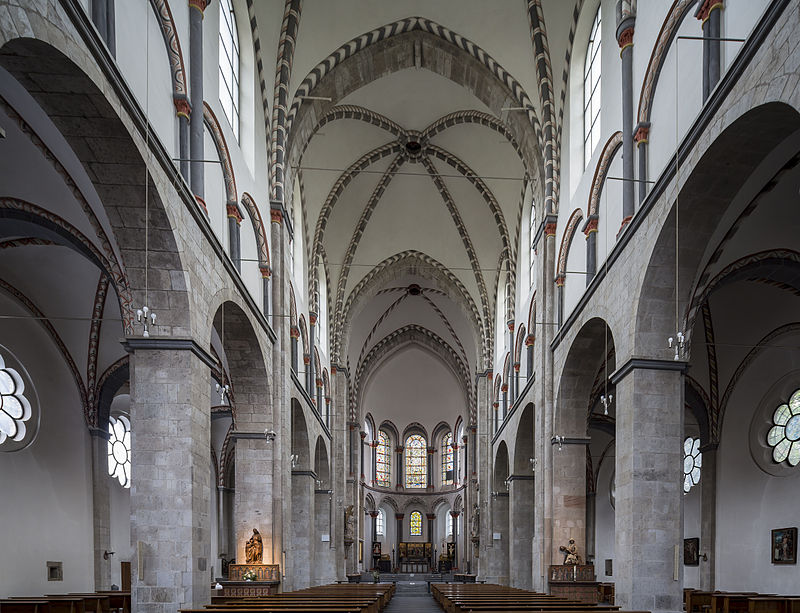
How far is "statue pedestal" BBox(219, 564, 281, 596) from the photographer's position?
18.4m

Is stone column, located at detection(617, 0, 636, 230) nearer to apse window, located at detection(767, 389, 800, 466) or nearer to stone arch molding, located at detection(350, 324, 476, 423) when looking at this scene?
apse window, located at detection(767, 389, 800, 466)

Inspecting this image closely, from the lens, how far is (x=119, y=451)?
2750 cm

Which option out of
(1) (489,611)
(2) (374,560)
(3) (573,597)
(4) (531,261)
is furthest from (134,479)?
(2) (374,560)

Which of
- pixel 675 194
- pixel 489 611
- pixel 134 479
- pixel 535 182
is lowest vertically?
pixel 489 611

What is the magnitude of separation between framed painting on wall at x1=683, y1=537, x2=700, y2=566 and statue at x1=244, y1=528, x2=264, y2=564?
1285 cm

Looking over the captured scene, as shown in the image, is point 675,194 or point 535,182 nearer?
point 675,194

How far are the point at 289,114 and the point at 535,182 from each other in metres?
7.06

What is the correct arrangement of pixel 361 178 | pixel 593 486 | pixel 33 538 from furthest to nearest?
pixel 593 486
pixel 361 178
pixel 33 538

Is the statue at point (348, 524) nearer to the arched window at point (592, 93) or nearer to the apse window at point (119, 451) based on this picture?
the apse window at point (119, 451)

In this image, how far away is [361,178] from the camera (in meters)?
30.8

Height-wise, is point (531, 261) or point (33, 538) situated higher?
point (531, 261)

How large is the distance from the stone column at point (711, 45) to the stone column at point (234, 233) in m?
9.31

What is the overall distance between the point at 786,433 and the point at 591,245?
858 cm

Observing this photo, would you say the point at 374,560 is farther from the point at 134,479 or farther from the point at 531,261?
the point at 134,479
